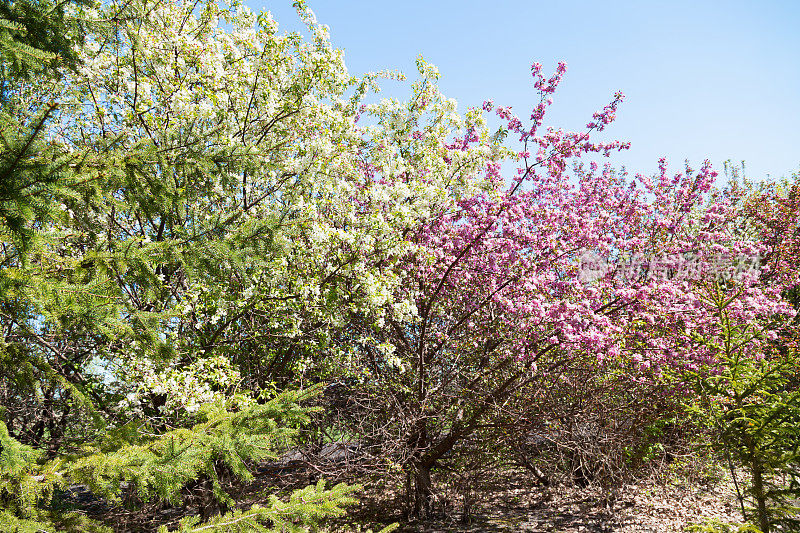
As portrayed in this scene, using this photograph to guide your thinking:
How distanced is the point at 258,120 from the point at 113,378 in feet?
12.8

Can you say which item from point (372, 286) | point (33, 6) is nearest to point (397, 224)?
point (372, 286)

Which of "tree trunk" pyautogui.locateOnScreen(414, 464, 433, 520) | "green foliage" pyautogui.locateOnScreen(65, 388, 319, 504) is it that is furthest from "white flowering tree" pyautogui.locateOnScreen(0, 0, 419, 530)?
"tree trunk" pyautogui.locateOnScreen(414, 464, 433, 520)

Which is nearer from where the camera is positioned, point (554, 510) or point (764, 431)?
point (764, 431)

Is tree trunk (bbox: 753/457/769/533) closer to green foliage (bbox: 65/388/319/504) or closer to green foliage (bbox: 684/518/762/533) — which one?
green foliage (bbox: 684/518/762/533)

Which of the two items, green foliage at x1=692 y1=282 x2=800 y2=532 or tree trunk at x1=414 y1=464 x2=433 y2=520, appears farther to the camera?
tree trunk at x1=414 y1=464 x2=433 y2=520

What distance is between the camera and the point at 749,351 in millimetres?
6395

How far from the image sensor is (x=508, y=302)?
20.2ft

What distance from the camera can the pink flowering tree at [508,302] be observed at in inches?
246

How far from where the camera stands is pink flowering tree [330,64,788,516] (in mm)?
6242

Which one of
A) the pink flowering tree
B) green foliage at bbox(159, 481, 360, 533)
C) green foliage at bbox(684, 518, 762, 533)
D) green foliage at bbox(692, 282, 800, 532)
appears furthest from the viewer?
the pink flowering tree

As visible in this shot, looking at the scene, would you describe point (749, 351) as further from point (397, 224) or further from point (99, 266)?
point (99, 266)

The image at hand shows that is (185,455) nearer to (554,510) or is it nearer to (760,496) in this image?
(760,496)

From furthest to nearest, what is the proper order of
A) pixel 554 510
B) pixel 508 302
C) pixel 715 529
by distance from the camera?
pixel 554 510, pixel 508 302, pixel 715 529

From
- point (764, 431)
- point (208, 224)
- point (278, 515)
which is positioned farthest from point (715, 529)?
point (208, 224)
